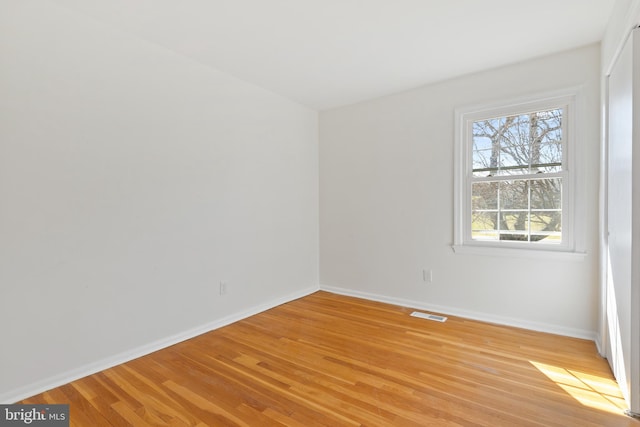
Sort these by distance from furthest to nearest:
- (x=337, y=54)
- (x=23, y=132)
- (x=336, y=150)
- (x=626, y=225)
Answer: (x=336, y=150) → (x=337, y=54) → (x=23, y=132) → (x=626, y=225)

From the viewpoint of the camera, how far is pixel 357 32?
101 inches

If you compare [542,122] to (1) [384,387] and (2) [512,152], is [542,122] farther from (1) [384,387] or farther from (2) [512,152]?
(1) [384,387]

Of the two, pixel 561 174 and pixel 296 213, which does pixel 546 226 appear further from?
pixel 296 213

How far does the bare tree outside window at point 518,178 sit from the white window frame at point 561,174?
0.16 ft

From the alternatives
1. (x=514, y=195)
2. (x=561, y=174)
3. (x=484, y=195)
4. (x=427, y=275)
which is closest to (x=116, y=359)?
(x=427, y=275)

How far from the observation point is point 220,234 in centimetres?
325

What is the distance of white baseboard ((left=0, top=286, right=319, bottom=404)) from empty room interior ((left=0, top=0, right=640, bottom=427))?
0.01 meters

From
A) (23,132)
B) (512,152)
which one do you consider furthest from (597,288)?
(23,132)

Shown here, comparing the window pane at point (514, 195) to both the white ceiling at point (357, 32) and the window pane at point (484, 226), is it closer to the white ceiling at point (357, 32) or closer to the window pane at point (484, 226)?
the window pane at point (484, 226)

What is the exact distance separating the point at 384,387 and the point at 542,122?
2.73 m

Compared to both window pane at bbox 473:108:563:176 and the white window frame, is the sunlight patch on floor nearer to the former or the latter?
the white window frame

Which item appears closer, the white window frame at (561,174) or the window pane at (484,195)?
the white window frame at (561,174)

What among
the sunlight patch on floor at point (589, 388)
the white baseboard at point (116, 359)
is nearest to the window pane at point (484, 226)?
the sunlight patch on floor at point (589, 388)

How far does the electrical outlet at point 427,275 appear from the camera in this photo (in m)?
3.62
